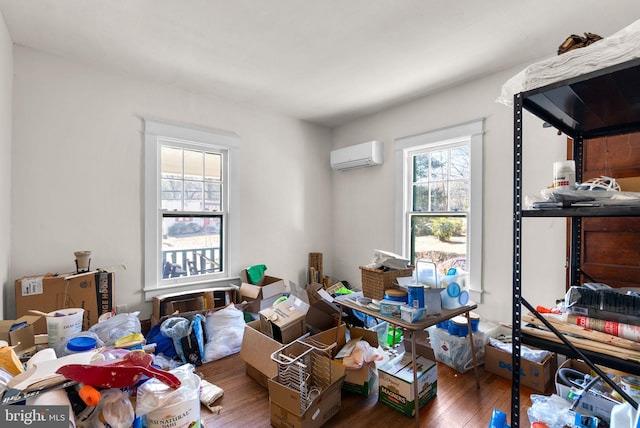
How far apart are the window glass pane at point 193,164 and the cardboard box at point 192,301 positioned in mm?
1286

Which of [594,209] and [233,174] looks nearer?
[594,209]

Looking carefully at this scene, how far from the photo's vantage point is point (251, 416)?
6.27 feet

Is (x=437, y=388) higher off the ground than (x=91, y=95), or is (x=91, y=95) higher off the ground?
(x=91, y=95)

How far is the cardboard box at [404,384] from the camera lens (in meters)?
1.90

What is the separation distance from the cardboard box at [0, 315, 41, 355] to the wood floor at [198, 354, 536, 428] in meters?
1.19

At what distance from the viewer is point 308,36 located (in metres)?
2.31

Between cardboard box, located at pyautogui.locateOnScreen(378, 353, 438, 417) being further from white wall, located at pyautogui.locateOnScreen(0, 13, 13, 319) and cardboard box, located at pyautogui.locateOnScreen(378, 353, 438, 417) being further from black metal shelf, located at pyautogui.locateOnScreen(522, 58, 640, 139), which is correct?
white wall, located at pyautogui.locateOnScreen(0, 13, 13, 319)

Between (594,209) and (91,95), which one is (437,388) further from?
(91,95)

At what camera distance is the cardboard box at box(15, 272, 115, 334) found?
2.28 m

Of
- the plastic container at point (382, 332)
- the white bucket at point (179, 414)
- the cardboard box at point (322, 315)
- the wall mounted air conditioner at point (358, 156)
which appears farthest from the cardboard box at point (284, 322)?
the wall mounted air conditioner at point (358, 156)

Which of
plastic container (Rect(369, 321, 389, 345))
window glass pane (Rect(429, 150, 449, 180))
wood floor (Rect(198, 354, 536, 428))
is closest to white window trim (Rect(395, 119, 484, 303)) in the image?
window glass pane (Rect(429, 150, 449, 180))

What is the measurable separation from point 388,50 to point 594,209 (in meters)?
2.04

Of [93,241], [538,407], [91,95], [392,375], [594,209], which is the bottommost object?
[392,375]

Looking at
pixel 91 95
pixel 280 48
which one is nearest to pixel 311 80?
pixel 280 48
